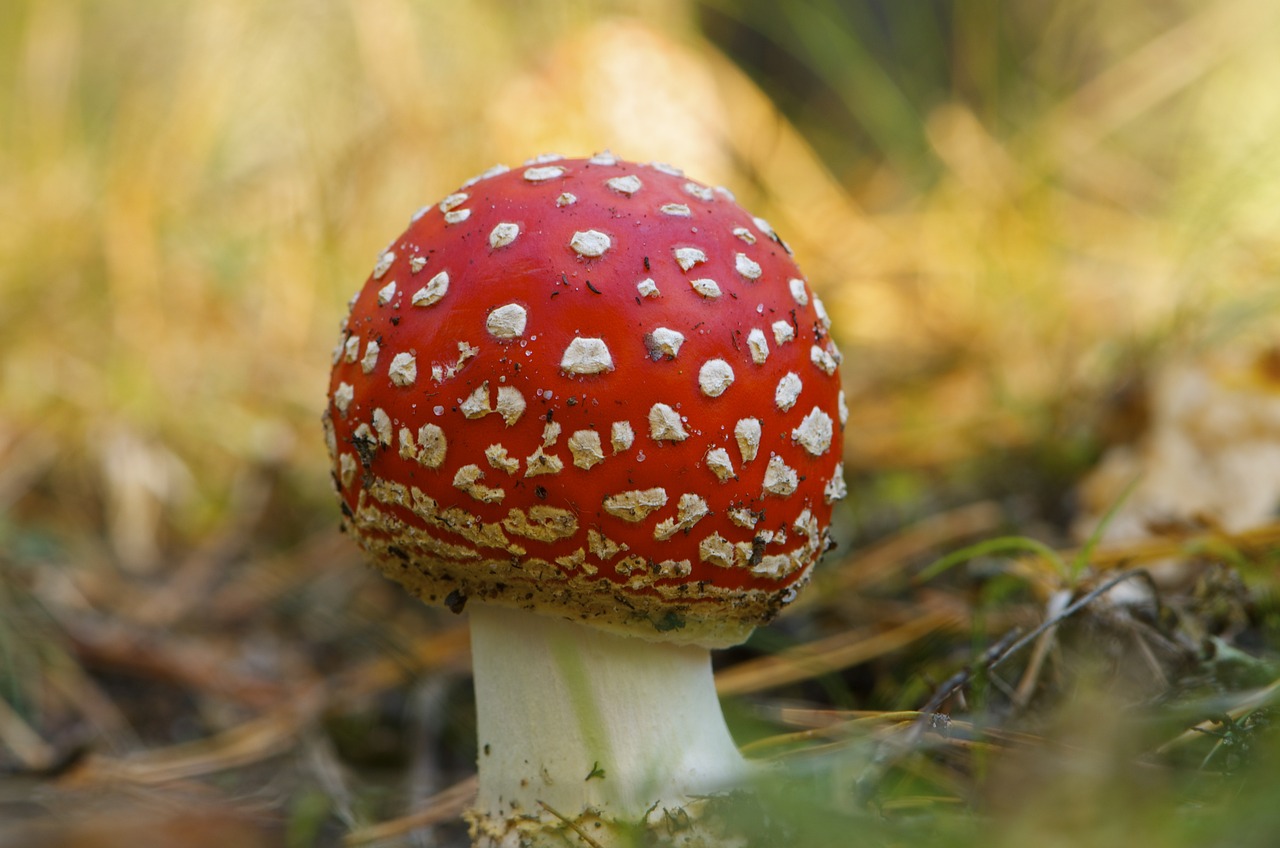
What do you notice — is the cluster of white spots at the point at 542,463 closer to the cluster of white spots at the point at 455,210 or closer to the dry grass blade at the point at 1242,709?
the cluster of white spots at the point at 455,210

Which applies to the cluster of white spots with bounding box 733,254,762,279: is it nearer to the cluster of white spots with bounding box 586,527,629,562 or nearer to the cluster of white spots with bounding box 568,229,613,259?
the cluster of white spots with bounding box 568,229,613,259

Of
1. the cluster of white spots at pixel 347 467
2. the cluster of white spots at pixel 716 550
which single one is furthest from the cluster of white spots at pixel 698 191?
the cluster of white spots at pixel 347 467

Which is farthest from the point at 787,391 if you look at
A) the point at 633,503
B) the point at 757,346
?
the point at 633,503

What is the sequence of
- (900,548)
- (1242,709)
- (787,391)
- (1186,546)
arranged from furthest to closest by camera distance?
(900,548) < (1186,546) < (787,391) < (1242,709)

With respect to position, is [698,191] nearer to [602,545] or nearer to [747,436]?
[747,436]

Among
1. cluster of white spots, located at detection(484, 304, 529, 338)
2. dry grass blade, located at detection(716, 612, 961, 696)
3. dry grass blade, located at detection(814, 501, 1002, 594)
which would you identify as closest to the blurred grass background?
dry grass blade, located at detection(814, 501, 1002, 594)

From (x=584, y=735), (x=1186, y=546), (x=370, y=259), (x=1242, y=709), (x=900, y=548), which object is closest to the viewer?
(x=1242, y=709)

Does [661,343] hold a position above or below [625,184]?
below
